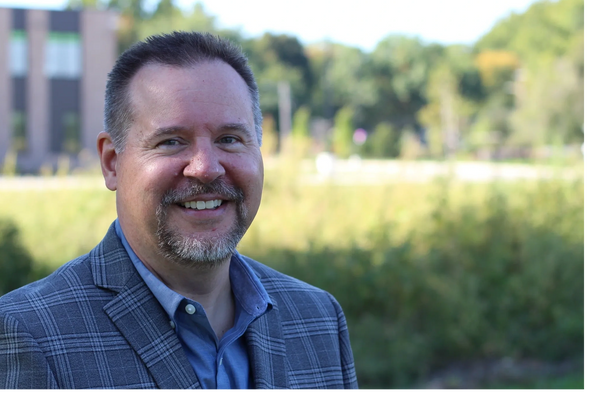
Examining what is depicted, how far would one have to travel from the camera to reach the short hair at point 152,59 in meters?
1.72

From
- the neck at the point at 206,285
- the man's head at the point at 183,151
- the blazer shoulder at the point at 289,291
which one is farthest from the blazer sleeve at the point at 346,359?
the man's head at the point at 183,151

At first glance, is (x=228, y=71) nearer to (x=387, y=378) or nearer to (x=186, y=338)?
(x=186, y=338)

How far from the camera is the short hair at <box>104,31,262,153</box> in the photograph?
1718 millimetres

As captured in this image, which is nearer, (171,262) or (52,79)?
(171,262)

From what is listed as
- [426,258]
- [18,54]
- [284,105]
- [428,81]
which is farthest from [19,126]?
[428,81]

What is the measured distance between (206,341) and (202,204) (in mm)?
367

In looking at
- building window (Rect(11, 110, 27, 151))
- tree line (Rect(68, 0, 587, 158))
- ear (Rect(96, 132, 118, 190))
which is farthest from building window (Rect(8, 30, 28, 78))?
ear (Rect(96, 132, 118, 190))

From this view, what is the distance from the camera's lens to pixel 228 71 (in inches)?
69.8

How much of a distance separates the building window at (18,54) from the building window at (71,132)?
2973 millimetres

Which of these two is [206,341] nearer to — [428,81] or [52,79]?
[52,79]

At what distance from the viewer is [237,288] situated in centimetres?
190

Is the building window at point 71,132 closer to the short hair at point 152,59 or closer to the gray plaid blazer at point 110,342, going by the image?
the short hair at point 152,59

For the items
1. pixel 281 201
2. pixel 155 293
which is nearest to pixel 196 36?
pixel 155 293

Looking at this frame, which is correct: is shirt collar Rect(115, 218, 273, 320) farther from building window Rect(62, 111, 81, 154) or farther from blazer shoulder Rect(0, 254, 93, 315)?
building window Rect(62, 111, 81, 154)
